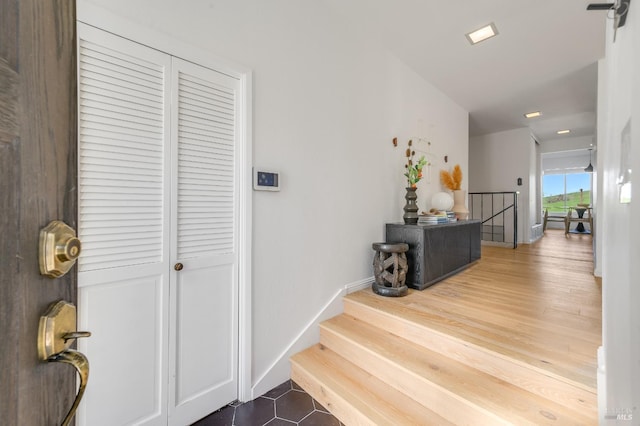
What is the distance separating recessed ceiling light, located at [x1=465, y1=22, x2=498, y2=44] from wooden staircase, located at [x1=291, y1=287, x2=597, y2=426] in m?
2.58

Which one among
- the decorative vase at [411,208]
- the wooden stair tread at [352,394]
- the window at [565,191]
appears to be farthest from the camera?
the window at [565,191]

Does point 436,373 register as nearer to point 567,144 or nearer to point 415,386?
point 415,386

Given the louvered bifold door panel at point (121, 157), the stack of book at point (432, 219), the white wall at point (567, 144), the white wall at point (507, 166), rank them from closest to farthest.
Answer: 1. the louvered bifold door panel at point (121, 157)
2. the stack of book at point (432, 219)
3. the white wall at point (507, 166)
4. the white wall at point (567, 144)

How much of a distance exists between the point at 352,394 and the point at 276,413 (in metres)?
0.47

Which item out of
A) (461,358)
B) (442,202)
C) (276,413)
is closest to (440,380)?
(461,358)

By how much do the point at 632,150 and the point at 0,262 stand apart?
1024 millimetres

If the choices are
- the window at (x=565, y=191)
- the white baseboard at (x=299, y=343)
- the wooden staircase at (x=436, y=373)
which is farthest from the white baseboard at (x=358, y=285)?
the window at (x=565, y=191)

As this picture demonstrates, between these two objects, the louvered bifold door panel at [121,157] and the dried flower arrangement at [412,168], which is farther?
the dried flower arrangement at [412,168]

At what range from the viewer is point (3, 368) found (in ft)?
1.10

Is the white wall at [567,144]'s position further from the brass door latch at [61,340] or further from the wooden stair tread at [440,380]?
the brass door latch at [61,340]

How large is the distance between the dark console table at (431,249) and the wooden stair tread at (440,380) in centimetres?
79

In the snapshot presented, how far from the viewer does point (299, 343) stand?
2018mm

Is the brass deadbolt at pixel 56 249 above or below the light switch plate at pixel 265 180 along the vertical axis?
below

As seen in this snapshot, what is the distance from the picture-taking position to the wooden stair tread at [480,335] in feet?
4.27
